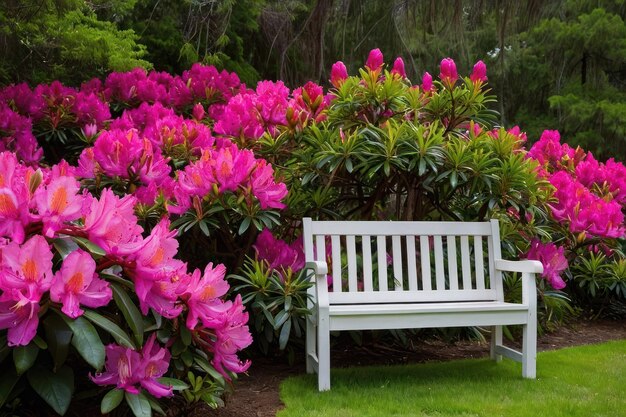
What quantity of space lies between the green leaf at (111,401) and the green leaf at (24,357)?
253 mm

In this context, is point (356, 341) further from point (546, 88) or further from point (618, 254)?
point (546, 88)

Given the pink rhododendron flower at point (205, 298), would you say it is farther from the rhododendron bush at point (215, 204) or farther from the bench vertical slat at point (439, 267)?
the bench vertical slat at point (439, 267)

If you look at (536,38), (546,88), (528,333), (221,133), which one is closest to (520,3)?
(221,133)

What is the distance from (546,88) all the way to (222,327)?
557 inches

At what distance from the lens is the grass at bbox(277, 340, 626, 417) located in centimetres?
304

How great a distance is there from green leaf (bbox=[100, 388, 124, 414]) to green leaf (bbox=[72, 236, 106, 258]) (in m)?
0.42

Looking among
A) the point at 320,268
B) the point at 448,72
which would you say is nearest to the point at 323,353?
the point at 320,268

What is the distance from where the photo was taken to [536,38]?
13977 mm

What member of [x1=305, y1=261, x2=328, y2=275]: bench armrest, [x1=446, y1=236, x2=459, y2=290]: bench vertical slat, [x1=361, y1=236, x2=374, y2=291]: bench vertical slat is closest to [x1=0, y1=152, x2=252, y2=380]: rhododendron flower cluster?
[x1=305, y1=261, x2=328, y2=275]: bench armrest

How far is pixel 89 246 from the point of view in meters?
1.87

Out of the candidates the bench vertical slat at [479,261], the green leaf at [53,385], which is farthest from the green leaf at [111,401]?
the bench vertical slat at [479,261]

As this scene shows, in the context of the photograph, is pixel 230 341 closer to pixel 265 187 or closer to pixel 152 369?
pixel 152 369

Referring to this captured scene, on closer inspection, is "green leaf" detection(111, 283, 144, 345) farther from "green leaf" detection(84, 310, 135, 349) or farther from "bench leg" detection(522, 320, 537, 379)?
"bench leg" detection(522, 320, 537, 379)

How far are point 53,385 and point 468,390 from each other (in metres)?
2.15
